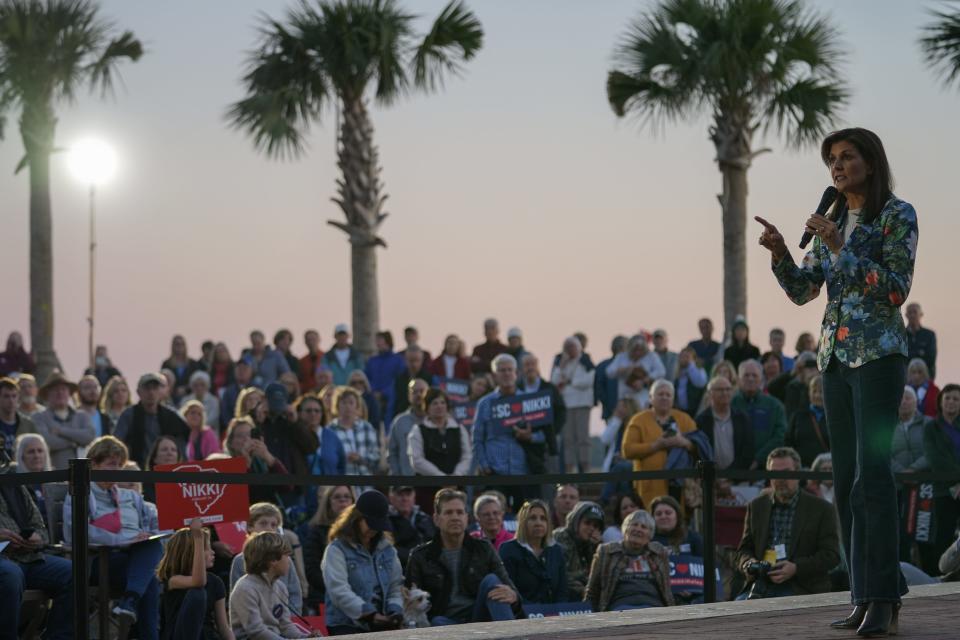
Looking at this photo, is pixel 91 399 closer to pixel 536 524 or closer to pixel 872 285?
pixel 536 524

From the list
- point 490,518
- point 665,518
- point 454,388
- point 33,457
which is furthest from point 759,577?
point 454,388

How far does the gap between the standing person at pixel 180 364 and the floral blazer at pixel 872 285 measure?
50.7 feet

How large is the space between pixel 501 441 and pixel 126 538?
537cm

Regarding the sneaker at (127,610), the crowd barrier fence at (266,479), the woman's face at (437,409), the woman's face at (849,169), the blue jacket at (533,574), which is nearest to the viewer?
the woman's face at (849,169)

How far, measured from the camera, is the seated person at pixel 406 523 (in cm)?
1223

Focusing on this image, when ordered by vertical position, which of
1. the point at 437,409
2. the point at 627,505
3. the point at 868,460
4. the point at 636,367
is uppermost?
the point at 636,367

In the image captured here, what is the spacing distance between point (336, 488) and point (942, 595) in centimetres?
537

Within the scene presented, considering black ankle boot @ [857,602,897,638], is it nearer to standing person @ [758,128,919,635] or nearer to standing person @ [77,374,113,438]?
standing person @ [758,128,919,635]

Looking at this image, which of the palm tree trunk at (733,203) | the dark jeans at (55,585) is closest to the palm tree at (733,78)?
the palm tree trunk at (733,203)

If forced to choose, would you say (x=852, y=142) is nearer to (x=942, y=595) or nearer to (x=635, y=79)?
(x=942, y=595)

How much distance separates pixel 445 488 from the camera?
11.0 meters

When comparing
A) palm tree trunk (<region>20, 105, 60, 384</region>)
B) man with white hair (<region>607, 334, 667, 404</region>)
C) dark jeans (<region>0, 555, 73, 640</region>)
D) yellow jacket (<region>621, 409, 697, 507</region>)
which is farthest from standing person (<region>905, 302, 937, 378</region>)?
palm tree trunk (<region>20, 105, 60, 384</region>)

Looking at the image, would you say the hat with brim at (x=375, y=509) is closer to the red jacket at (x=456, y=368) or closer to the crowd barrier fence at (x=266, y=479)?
the crowd barrier fence at (x=266, y=479)

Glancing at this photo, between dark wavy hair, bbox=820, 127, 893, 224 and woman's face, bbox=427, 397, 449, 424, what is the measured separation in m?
8.73
